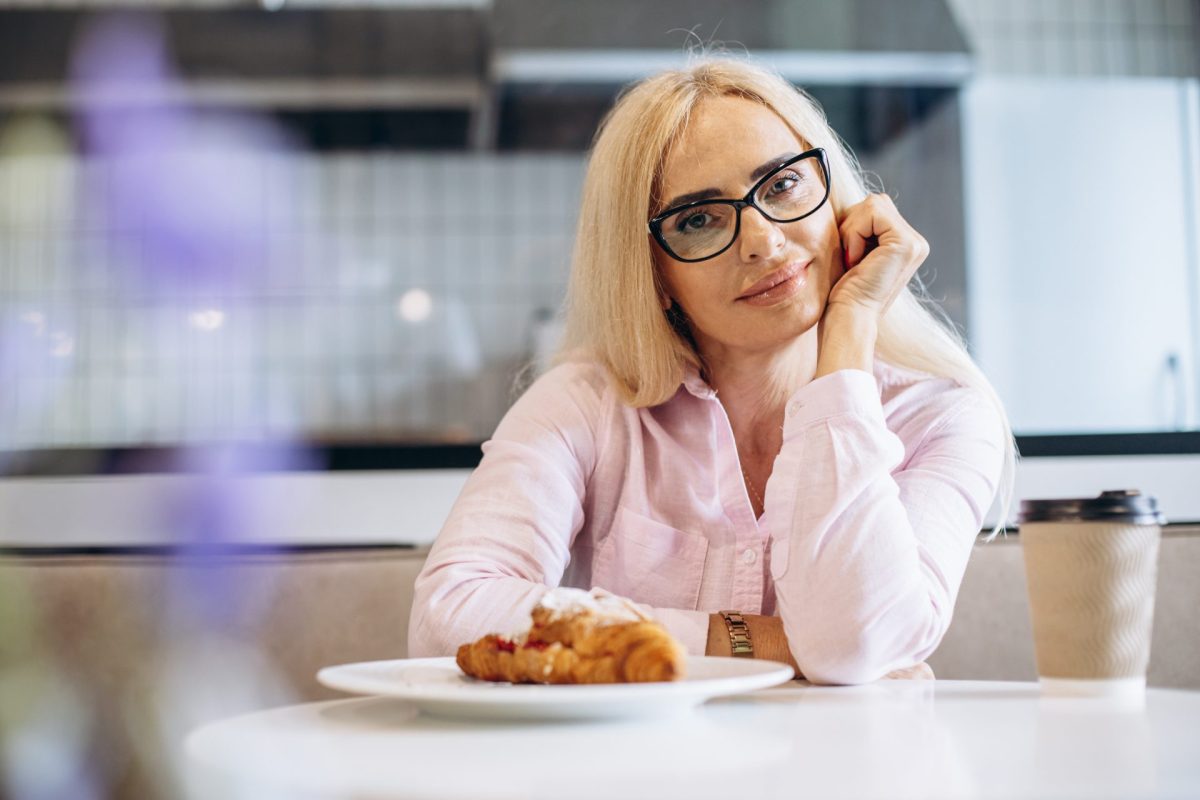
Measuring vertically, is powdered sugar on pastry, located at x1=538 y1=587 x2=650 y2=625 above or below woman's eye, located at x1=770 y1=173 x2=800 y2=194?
below

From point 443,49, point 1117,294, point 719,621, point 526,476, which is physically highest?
point 443,49

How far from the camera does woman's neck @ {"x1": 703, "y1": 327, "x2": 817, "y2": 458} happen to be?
131 centimetres

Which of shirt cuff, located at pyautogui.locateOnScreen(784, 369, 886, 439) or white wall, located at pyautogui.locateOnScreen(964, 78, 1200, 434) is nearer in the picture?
shirt cuff, located at pyautogui.locateOnScreen(784, 369, 886, 439)

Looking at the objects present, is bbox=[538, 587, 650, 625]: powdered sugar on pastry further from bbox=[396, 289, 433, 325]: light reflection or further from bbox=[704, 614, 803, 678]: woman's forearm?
bbox=[396, 289, 433, 325]: light reflection

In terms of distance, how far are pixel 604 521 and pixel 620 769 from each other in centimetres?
77

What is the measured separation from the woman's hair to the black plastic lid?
20.0 inches

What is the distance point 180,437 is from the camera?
277 centimetres

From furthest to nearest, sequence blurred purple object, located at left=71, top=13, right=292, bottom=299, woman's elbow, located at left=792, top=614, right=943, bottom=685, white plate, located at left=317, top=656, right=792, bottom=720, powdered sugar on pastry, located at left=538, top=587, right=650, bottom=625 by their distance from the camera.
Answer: blurred purple object, located at left=71, top=13, right=292, bottom=299, woman's elbow, located at left=792, top=614, right=943, bottom=685, powdered sugar on pastry, located at left=538, top=587, right=650, bottom=625, white plate, located at left=317, top=656, right=792, bottom=720

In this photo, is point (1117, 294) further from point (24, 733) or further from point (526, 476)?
point (24, 733)

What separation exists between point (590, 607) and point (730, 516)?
550mm

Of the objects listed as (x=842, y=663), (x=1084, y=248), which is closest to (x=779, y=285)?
(x=842, y=663)

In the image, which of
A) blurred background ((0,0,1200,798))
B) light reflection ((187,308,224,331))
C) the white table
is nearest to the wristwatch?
the white table

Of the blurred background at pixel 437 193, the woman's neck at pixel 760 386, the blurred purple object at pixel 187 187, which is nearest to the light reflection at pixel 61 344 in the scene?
the blurred background at pixel 437 193

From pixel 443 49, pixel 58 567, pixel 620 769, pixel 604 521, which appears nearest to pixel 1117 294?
pixel 443 49
